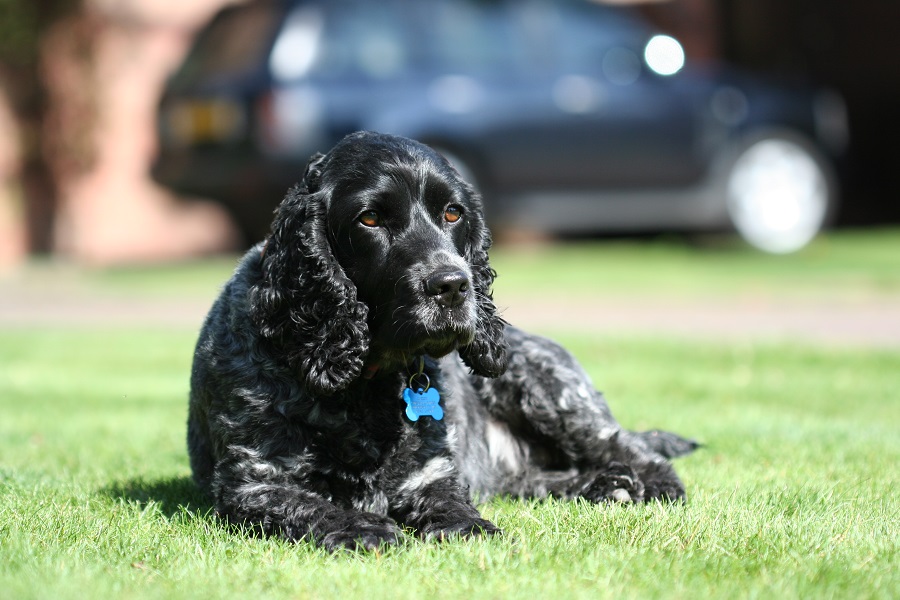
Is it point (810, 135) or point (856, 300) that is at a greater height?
point (810, 135)

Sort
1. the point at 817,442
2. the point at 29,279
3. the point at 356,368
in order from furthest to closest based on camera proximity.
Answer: the point at 29,279
the point at 817,442
the point at 356,368

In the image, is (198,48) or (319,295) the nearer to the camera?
(319,295)

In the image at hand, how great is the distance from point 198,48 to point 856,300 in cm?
734

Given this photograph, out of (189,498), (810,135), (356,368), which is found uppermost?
(810,135)

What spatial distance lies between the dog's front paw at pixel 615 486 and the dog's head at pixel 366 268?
100 centimetres

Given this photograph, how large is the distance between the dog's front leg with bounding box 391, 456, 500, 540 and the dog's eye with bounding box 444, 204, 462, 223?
2.98ft

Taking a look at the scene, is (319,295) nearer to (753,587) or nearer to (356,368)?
(356,368)

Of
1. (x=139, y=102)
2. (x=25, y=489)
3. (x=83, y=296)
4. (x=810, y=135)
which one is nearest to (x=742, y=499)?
(x=25, y=489)

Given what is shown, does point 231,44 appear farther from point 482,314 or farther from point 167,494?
point 482,314

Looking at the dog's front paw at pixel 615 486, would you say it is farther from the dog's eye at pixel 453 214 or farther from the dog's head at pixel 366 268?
the dog's eye at pixel 453 214

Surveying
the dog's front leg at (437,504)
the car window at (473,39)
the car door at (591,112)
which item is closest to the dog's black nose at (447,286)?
the dog's front leg at (437,504)

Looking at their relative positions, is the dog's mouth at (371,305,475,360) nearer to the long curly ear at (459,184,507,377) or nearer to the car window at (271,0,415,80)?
the long curly ear at (459,184,507,377)

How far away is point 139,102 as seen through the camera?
15.5 m

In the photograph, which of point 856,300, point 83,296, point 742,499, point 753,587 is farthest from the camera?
point 83,296
